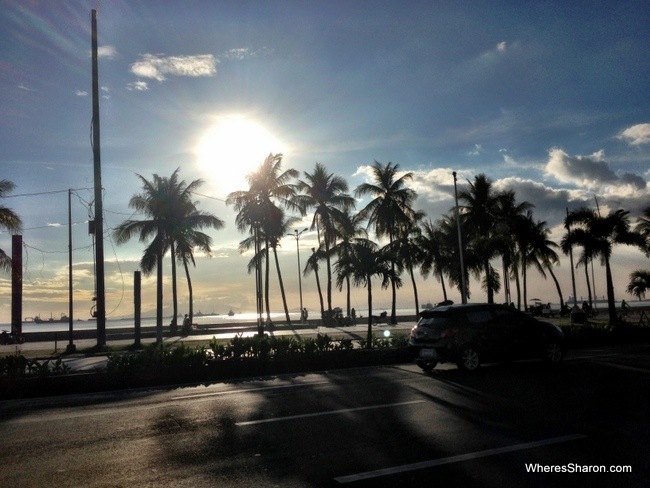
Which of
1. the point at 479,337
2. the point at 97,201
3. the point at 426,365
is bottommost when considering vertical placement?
the point at 426,365

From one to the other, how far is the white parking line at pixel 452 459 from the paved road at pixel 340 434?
0.04 feet

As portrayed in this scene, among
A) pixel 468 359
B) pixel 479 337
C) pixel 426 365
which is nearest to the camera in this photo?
pixel 468 359

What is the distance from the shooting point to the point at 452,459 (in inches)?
230

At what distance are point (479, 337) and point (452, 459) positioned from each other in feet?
24.9

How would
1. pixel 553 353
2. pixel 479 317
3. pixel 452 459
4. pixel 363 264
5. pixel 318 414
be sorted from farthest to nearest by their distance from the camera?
1. pixel 363 264
2. pixel 553 353
3. pixel 479 317
4. pixel 318 414
5. pixel 452 459

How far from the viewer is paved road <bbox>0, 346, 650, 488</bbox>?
5.50 meters

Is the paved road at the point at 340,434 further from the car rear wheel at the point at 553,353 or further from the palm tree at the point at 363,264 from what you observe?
the palm tree at the point at 363,264

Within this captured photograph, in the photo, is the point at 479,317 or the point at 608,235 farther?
the point at 608,235

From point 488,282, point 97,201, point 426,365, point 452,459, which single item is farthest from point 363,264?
point 488,282

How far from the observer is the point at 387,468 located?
18.4ft

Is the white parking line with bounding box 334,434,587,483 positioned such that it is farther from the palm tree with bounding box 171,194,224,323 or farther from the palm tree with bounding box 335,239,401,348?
the palm tree with bounding box 171,194,224,323

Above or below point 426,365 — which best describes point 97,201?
above

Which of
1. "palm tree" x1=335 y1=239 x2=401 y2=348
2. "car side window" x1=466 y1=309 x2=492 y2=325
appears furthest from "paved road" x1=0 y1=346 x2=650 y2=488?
"palm tree" x1=335 y1=239 x2=401 y2=348

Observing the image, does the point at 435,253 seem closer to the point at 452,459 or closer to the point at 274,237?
the point at 274,237
